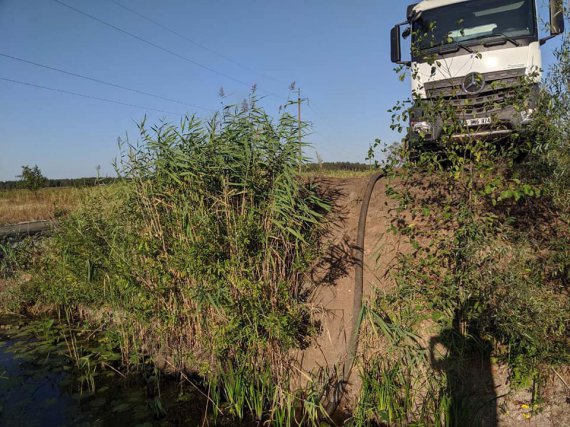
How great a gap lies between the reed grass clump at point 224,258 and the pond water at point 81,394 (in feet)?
0.97

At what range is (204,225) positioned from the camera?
4.48 m

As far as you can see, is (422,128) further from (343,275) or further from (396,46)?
(396,46)

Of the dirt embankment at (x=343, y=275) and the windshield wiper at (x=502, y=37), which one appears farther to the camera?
the windshield wiper at (x=502, y=37)

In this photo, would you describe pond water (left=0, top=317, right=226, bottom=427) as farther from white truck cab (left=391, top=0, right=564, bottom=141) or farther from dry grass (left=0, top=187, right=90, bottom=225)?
dry grass (left=0, top=187, right=90, bottom=225)

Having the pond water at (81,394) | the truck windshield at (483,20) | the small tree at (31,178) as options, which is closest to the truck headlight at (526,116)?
the truck windshield at (483,20)

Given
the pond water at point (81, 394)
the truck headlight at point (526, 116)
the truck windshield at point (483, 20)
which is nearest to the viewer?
the truck headlight at point (526, 116)

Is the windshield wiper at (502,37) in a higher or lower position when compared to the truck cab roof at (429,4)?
lower

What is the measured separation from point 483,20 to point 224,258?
19.9 feet

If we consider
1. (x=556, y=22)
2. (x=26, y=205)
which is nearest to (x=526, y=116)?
(x=556, y=22)

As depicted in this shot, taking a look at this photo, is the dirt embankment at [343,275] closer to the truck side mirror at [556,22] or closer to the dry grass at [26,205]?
→ the truck side mirror at [556,22]

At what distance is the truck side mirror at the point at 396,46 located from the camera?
7.77 metres

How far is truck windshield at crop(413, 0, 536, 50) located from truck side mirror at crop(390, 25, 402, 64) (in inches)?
17.3

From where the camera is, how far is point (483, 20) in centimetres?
705

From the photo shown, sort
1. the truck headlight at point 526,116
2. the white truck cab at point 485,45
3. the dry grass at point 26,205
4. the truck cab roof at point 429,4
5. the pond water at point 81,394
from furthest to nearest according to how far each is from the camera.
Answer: the dry grass at point 26,205
the truck cab roof at point 429,4
the white truck cab at point 485,45
the pond water at point 81,394
the truck headlight at point 526,116
